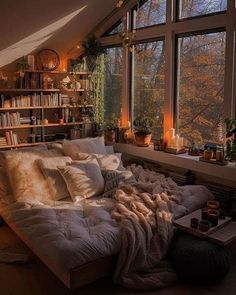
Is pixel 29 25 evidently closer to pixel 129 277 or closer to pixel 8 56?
pixel 8 56

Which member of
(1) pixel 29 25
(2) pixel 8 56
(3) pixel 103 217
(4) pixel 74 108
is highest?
(1) pixel 29 25

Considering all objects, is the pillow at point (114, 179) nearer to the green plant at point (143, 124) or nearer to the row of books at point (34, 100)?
the green plant at point (143, 124)

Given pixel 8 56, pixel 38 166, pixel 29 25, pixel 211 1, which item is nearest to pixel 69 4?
pixel 29 25

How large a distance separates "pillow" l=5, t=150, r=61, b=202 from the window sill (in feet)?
5.69

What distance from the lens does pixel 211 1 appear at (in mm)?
4387

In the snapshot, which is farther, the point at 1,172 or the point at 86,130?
the point at 86,130

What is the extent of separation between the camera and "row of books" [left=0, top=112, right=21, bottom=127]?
5.29m

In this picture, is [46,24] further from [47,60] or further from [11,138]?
[11,138]

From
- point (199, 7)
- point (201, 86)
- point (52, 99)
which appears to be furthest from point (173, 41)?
point (52, 99)

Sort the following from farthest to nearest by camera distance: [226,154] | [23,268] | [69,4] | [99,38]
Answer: [99,38], [69,4], [226,154], [23,268]

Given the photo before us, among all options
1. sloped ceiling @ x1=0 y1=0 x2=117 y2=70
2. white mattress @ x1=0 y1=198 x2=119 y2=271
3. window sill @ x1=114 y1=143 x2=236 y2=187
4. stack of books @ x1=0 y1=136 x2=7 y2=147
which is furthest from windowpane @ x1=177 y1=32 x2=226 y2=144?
stack of books @ x1=0 y1=136 x2=7 y2=147

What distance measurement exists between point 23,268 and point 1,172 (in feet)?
3.78

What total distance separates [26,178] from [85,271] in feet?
4.56

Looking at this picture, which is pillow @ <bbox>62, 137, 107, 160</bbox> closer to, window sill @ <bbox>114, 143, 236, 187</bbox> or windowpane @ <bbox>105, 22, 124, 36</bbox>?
window sill @ <bbox>114, 143, 236, 187</bbox>
